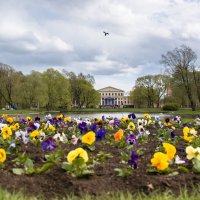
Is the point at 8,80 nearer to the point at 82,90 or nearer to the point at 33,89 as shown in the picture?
the point at 33,89

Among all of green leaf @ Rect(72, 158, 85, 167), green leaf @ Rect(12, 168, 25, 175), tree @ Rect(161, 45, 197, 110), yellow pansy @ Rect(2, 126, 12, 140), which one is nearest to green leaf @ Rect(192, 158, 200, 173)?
green leaf @ Rect(72, 158, 85, 167)

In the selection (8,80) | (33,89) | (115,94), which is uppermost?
(115,94)

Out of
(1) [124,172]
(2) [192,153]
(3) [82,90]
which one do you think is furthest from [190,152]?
(3) [82,90]

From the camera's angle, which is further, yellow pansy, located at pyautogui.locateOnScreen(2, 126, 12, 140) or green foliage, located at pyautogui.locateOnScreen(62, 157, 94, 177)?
yellow pansy, located at pyautogui.locateOnScreen(2, 126, 12, 140)

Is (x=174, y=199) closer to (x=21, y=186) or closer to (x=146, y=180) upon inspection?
(x=146, y=180)

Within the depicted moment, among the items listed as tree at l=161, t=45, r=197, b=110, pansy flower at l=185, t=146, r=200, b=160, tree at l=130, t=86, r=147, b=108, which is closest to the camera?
pansy flower at l=185, t=146, r=200, b=160

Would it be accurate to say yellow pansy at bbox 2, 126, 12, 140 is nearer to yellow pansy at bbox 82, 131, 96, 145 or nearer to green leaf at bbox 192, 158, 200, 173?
yellow pansy at bbox 82, 131, 96, 145

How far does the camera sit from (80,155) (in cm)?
441

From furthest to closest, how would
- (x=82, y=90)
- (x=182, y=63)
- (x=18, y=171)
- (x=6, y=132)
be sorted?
(x=82, y=90), (x=182, y=63), (x=6, y=132), (x=18, y=171)

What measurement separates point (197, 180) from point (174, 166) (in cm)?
71

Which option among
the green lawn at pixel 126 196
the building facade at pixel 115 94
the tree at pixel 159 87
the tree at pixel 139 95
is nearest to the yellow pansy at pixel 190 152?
the green lawn at pixel 126 196

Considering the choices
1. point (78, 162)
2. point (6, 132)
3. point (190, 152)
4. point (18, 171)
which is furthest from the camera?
point (6, 132)

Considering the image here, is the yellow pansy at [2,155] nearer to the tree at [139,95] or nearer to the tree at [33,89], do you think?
the tree at [33,89]

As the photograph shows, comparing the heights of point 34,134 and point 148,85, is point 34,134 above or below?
below
